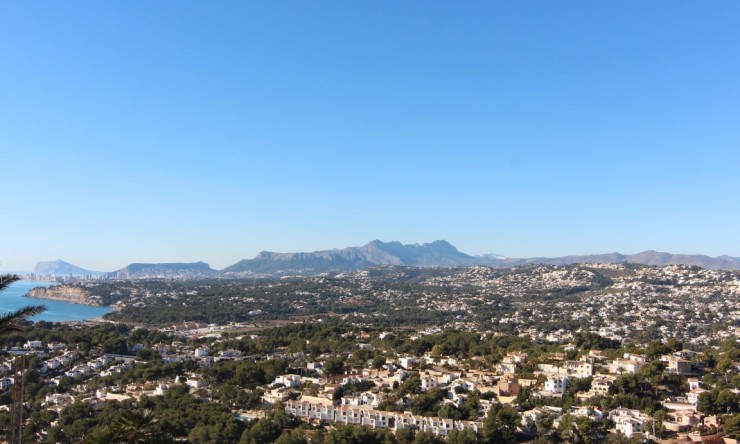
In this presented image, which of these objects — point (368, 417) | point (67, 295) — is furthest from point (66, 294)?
point (368, 417)

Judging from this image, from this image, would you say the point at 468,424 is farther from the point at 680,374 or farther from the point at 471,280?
the point at 471,280

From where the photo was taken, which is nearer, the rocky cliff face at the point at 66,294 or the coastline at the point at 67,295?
the coastline at the point at 67,295

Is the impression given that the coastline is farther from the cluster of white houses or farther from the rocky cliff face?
the cluster of white houses

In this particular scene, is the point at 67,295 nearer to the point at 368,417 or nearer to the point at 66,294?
the point at 66,294

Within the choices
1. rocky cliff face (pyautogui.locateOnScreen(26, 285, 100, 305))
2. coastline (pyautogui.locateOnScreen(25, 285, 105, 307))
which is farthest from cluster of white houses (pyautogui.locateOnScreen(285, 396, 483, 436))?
rocky cliff face (pyautogui.locateOnScreen(26, 285, 100, 305))

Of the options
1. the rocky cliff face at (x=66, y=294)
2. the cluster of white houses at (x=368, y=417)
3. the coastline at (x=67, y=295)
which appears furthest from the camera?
the rocky cliff face at (x=66, y=294)

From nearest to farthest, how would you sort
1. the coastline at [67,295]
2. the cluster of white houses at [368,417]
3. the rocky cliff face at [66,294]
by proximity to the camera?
1. the cluster of white houses at [368,417]
2. the coastline at [67,295]
3. the rocky cliff face at [66,294]

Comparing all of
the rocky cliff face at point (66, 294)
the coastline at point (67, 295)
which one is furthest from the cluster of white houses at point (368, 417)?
the rocky cliff face at point (66, 294)

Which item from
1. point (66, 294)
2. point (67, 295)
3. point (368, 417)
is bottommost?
point (67, 295)

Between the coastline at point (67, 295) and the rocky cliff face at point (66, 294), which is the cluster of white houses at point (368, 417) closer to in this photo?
the coastline at point (67, 295)
